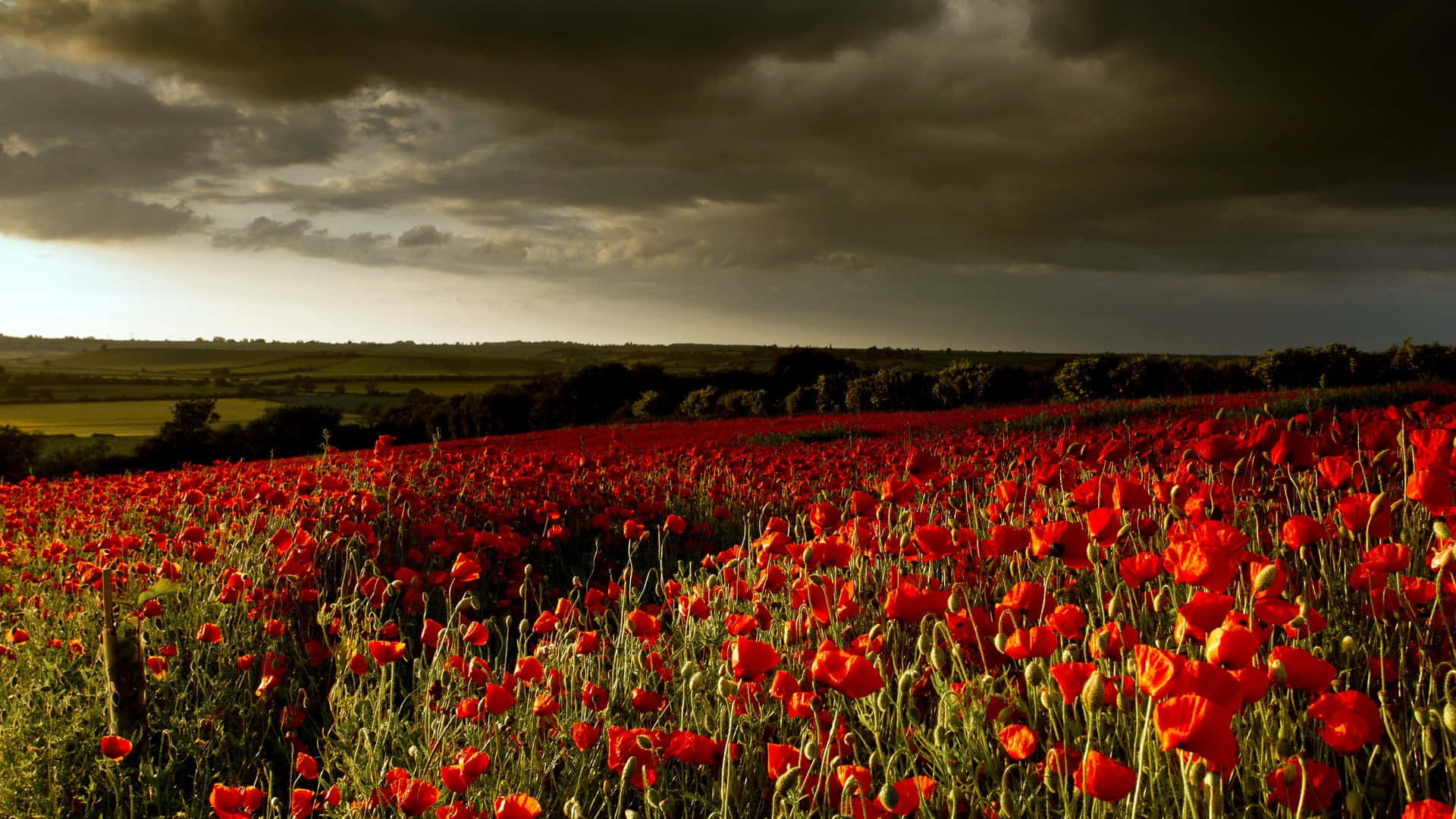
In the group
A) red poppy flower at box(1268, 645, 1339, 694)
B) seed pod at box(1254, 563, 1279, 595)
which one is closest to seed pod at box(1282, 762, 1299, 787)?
red poppy flower at box(1268, 645, 1339, 694)

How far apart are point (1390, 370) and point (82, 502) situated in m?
31.0

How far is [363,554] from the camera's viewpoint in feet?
20.0

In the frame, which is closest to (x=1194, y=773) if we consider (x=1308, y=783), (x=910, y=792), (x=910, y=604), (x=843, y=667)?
(x=1308, y=783)

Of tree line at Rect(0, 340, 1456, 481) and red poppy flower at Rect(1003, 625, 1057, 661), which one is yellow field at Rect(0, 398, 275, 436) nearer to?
tree line at Rect(0, 340, 1456, 481)

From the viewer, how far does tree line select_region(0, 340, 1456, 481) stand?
2636 centimetres

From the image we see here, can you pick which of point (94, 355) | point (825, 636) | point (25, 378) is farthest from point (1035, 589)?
point (94, 355)

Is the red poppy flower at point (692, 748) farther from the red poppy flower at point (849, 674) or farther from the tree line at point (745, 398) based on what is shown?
the tree line at point (745, 398)

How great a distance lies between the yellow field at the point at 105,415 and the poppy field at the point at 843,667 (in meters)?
33.2

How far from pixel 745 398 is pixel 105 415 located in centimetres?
3337

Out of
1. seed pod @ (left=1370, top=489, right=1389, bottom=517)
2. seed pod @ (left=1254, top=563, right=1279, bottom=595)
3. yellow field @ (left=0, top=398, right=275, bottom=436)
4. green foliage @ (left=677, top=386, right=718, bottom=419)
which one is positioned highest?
seed pod @ (left=1370, top=489, right=1389, bottom=517)

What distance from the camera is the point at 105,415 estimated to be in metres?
42.6

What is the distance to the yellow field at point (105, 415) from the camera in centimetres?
3412

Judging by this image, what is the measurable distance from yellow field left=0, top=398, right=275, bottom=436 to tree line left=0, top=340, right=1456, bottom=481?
87.0 inches

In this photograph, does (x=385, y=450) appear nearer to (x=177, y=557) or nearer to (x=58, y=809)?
(x=177, y=557)
